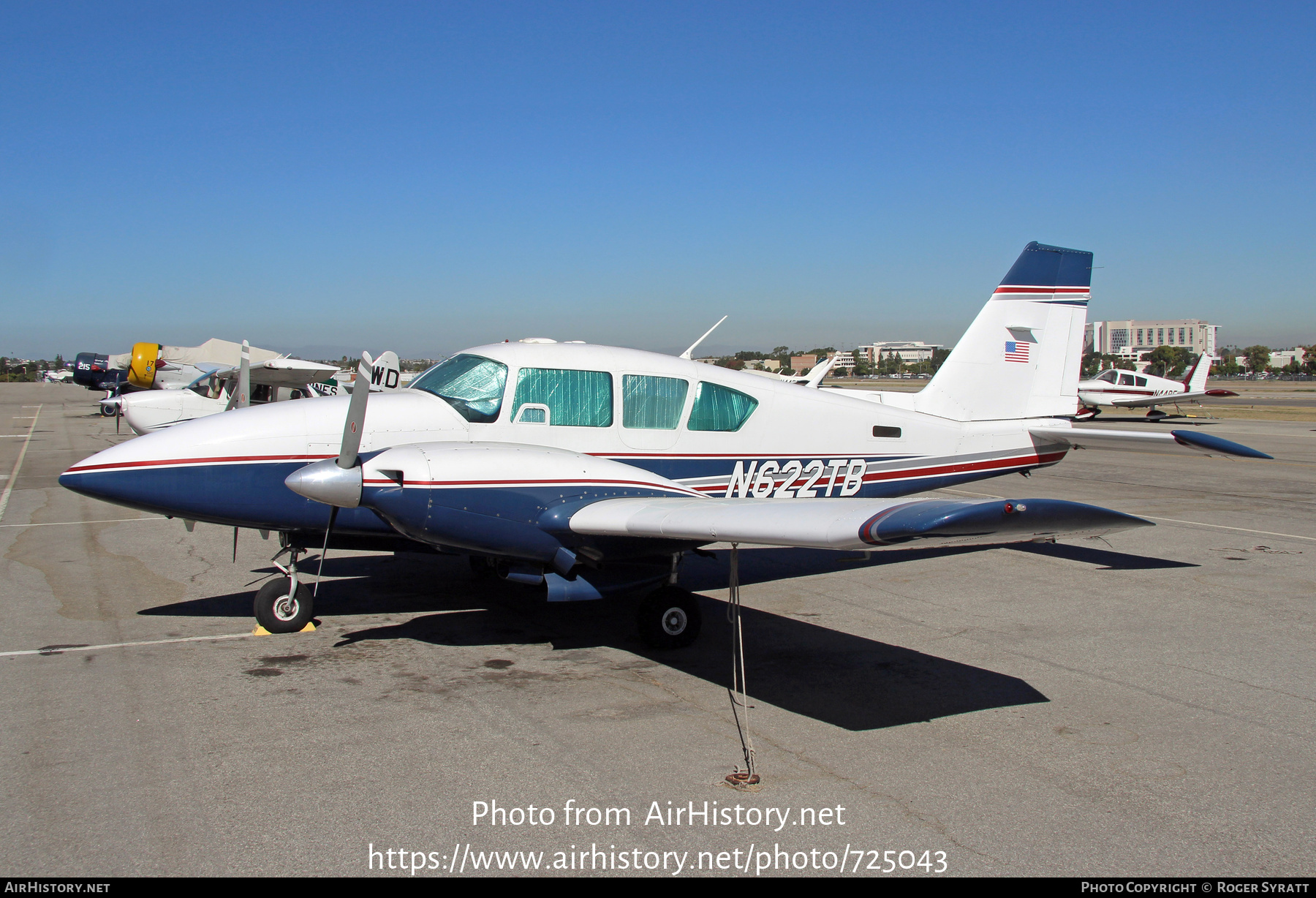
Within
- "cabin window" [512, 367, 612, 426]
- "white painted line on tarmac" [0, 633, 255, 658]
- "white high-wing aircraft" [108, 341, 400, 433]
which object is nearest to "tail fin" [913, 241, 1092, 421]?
"cabin window" [512, 367, 612, 426]

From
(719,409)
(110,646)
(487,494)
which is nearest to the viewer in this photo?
(487,494)

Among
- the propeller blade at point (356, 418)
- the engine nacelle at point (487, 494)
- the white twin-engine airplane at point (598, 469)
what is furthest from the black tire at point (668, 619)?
the propeller blade at point (356, 418)

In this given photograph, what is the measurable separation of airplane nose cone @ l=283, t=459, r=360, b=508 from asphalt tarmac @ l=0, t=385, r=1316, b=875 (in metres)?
1.26

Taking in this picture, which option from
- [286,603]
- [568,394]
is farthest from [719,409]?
[286,603]

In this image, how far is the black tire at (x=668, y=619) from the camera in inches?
256

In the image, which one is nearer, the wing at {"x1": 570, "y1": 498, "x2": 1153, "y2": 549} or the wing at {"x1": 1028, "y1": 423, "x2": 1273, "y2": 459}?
the wing at {"x1": 570, "y1": 498, "x2": 1153, "y2": 549}

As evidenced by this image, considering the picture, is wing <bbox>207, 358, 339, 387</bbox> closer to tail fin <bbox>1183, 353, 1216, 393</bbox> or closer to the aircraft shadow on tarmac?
the aircraft shadow on tarmac

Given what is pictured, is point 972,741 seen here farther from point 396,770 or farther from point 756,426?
point 756,426

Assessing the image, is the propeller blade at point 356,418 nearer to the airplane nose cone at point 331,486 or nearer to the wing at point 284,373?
the airplane nose cone at point 331,486

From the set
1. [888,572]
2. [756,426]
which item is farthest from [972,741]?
[888,572]

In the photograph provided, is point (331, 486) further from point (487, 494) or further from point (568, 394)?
point (568, 394)

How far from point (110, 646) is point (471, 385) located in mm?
3473

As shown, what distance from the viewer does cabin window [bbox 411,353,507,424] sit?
23.0ft

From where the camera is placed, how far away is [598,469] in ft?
21.4
